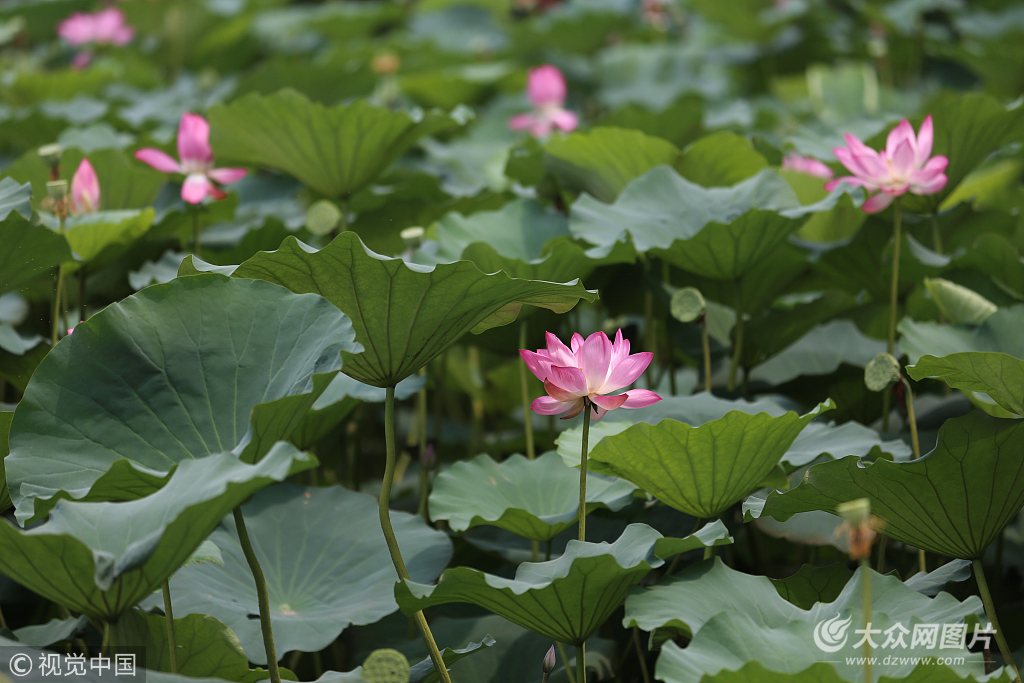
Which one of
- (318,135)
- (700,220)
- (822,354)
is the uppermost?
(318,135)

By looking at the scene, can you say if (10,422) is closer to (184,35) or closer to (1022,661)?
(1022,661)

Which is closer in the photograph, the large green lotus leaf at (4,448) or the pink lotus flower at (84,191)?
the large green lotus leaf at (4,448)

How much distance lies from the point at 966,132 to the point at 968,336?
0.41 meters

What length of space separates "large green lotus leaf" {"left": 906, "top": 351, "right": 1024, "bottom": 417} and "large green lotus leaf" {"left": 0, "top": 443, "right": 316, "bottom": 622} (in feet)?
2.28

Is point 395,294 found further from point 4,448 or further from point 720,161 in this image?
point 720,161

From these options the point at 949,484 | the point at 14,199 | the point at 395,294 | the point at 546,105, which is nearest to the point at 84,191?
the point at 14,199

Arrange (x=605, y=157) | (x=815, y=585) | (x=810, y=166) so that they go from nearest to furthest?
(x=815, y=585)
(x=605, y=157)
(x=810, y=166)

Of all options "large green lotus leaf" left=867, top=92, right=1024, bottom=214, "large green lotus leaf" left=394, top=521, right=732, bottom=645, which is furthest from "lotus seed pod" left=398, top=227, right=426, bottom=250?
"large green lotus leaf" left=867, top=92, right=1024, bottom=214

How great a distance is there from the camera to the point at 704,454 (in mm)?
938

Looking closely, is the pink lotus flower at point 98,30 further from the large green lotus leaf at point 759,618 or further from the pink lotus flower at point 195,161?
the large green lotus leaf at point 759,618

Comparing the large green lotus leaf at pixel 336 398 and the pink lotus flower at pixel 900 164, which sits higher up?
the pink lotus flower at pixel 900 164

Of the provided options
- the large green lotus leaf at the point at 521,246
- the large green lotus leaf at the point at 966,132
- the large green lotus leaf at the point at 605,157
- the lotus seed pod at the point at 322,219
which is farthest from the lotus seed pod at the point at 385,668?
the large green lotus leaf at the point at 966,132

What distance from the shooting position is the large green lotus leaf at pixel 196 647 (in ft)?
3.00

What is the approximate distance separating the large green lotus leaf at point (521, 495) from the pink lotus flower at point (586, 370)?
0.60 ft
